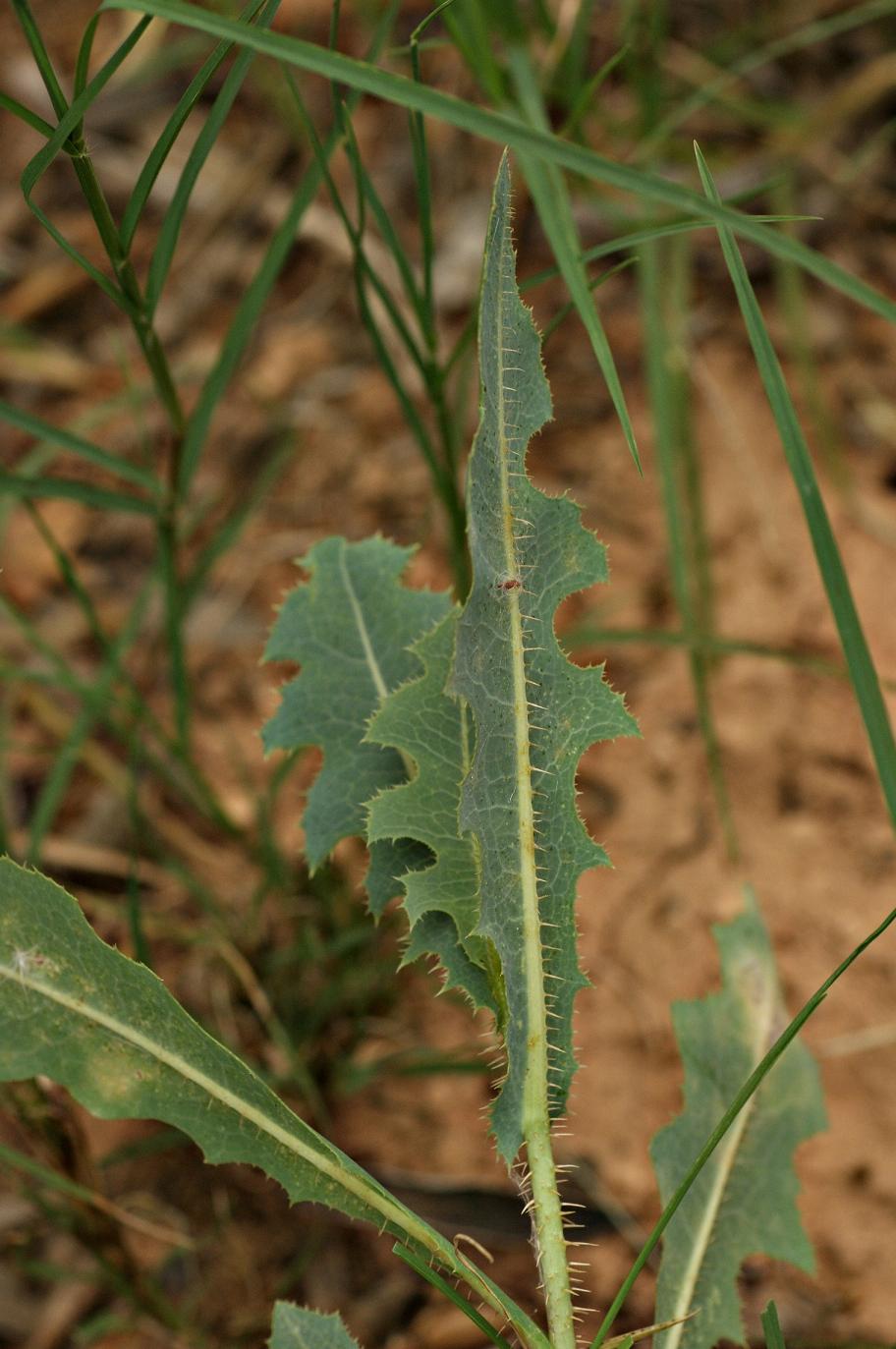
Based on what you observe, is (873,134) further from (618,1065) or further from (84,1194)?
(84,1194)

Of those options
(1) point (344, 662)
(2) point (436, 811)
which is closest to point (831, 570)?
(2) point (436, 811)

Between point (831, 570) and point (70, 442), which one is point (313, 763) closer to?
point (70, 442)

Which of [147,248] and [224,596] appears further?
[147,248]

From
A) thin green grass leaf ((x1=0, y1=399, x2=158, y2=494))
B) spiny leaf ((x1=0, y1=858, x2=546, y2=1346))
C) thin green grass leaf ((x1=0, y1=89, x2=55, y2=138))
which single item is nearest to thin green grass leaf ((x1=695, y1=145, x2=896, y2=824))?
spiny leaf ((x1=0, y1=858, x2=546, y2=1346))

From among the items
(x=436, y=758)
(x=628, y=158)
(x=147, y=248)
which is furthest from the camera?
(x=147, y=248)

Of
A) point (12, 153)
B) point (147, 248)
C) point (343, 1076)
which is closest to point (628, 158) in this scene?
point (147, 248)
